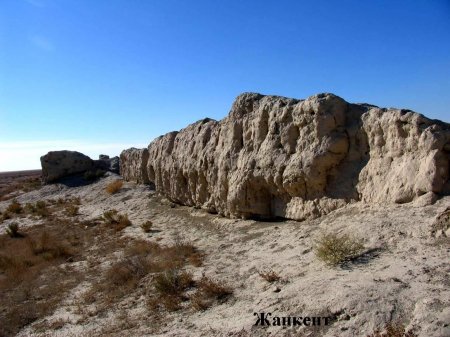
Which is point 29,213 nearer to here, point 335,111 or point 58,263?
point 58,263

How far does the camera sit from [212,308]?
7.07 meters

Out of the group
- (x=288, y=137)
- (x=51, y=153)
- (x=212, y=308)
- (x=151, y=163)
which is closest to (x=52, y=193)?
(x=51, y=153)

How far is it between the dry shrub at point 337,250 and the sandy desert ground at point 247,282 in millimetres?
140

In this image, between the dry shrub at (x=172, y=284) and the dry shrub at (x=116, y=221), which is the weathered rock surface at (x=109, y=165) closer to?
the dry shrub at (x=116, y=221)

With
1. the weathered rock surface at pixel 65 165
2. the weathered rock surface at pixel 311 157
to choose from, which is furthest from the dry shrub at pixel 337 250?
the weathered rock surface at pixel 65 165

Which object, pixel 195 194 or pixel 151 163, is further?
pixel 151 163

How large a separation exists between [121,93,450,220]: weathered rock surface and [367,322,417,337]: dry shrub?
384cm

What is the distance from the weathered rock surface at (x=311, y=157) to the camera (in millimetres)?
8180

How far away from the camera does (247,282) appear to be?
25.6 ft

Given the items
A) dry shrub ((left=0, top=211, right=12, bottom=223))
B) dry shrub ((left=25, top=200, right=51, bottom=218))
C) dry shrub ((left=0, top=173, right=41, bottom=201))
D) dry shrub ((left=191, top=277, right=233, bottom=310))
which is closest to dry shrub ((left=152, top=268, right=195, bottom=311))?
dry shrub ((left=191, top=277, right=233, bottom=310))

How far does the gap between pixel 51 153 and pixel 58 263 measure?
24.0m

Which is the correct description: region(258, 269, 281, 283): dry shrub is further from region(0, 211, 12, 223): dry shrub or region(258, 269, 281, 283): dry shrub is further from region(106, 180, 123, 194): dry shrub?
region(0, 211, 12, 223): dry shrub

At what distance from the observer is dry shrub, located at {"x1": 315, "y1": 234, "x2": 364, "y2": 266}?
6.93 m

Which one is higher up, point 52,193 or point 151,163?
point 151,163
